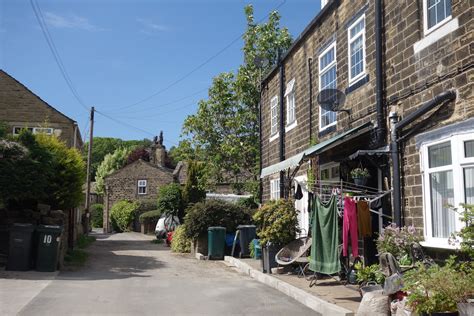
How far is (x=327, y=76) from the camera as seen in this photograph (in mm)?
14031

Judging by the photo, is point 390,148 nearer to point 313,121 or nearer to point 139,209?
point 313,121

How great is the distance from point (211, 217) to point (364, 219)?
10.1 m

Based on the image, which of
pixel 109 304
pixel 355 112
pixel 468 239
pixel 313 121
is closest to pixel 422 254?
pixel 468 239

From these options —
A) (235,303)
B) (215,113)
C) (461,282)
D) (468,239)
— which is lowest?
(235,303)

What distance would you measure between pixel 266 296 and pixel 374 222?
264 cm

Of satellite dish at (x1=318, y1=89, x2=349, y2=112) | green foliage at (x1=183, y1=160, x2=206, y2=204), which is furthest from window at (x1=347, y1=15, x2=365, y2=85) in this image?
green foliage at (x1=183, y1=160, x2=206, y2=204)

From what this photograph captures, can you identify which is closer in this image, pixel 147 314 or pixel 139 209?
pixel 147 314

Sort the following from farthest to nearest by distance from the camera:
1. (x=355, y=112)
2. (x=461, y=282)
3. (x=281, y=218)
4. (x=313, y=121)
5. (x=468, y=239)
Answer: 1. (x=313, y=121)
2. (x=281, y=218)
3. (x=355, y=112)
4. (x=468, y=239)
5. (x=461, y=282)

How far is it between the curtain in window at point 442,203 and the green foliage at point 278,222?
510cm

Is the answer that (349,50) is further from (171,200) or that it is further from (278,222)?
(171,200)

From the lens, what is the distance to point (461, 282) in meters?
6.09

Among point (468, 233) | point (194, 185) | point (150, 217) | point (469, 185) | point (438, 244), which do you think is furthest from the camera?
point (150, 217)

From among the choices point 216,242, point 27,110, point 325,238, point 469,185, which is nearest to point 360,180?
point 325,238

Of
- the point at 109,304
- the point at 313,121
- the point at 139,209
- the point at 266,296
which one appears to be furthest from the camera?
the point at 139,209
